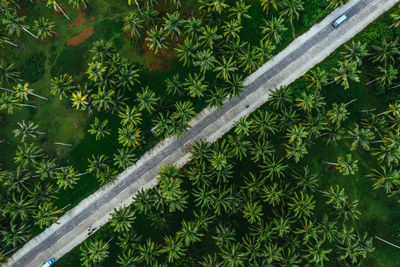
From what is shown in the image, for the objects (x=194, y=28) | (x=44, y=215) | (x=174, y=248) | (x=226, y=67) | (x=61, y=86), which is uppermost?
(x=61, y=86)

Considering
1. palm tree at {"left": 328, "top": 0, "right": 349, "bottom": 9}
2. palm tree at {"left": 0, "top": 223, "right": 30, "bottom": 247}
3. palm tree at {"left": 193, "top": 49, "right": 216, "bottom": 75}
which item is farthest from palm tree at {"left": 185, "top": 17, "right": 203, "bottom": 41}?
palm tree at {"left": 0, "top": 223, "right": 30, "bottom": 247}

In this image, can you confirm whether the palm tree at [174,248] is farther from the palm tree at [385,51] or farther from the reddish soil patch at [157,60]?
the palm tree at [385,51]

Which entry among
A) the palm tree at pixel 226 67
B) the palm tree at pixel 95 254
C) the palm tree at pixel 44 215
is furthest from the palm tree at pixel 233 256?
the palm tree at pixel 44 215

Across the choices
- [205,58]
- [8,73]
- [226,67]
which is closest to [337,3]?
[226,67]

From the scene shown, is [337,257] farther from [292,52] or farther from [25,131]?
[25,131]

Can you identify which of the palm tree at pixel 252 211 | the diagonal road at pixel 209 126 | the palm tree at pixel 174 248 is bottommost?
the palm tree at pixel 252 211

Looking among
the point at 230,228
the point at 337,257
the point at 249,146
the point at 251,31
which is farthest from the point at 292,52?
the point at 337,257

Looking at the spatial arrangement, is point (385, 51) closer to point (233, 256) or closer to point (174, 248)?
point (233, 256)
